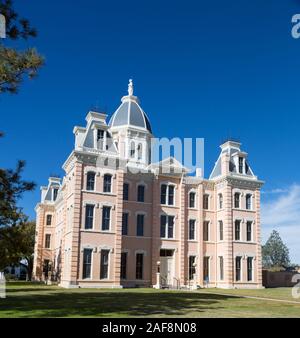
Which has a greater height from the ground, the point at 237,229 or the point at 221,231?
the point at 237,229

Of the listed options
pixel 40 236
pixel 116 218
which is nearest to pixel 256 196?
pixel 116 218

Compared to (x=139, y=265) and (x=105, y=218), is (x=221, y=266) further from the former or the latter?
(x=105, y=218)

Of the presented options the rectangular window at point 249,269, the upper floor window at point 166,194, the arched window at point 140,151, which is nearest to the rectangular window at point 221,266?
the rectangular window at point 249,269

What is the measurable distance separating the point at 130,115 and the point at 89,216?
1235 centimetres

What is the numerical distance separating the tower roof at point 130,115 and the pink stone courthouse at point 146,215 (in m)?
0.11

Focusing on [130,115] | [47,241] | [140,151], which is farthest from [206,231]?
[47,241]

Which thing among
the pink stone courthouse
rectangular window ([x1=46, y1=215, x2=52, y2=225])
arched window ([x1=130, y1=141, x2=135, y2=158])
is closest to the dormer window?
the pink stone courthouse

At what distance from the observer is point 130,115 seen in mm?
43875

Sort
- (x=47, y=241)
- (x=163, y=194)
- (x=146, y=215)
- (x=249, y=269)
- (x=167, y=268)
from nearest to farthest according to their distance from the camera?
(x=146, y=215), (x=167, y=268), (x=163, y=194), (x=249, y=269), (x=47, y=241)

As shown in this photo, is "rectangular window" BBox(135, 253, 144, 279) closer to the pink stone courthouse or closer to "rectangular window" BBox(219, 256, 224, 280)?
the pink stone courthouse

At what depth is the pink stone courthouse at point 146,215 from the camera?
36250 mm

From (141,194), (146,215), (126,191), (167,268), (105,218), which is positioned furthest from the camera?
(167,268)
